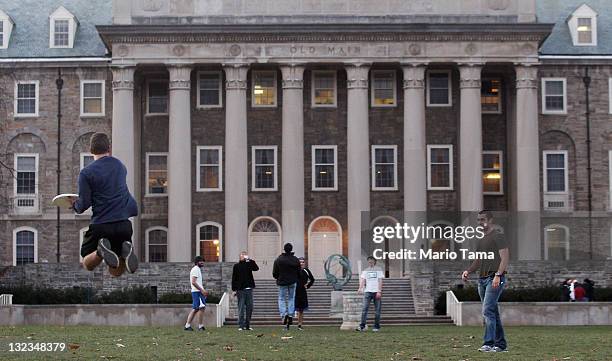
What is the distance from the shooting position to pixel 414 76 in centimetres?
6125

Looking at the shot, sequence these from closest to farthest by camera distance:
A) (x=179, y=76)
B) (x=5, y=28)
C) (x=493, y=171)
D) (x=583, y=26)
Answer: (x=179, y=76), (x=493, y=171), (x=583, y=26), (x=5, y=28)

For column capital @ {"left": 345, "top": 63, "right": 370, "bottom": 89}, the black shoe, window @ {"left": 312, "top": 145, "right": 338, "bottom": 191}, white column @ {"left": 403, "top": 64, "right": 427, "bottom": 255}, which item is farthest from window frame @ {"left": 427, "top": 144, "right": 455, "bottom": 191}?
the black shoe

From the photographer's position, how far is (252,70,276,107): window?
63.4 metres

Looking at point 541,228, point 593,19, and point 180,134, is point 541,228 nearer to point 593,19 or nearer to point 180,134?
point 593,19

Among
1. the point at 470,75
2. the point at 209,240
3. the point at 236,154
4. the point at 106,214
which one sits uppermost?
the point at 470,75

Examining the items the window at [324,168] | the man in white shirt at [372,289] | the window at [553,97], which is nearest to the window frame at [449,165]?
the window at [324,168]

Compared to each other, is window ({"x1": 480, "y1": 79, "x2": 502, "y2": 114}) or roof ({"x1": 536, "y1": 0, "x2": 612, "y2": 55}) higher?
roof ({"x1": 536, "y1": 0, "x2": 612, "y2": 55})

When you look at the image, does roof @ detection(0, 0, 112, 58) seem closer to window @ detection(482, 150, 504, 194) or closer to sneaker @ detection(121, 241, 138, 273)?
window @ detection(482, 150, 504, 194)

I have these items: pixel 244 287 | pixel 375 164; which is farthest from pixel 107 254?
pixel 375 164

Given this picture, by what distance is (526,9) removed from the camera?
61.9 m

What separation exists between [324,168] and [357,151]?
281cm

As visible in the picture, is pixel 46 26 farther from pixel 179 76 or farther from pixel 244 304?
pixel 244 304

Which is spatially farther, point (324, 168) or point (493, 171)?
point (493, 171)

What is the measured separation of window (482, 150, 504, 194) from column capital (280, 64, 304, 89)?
402 inches
